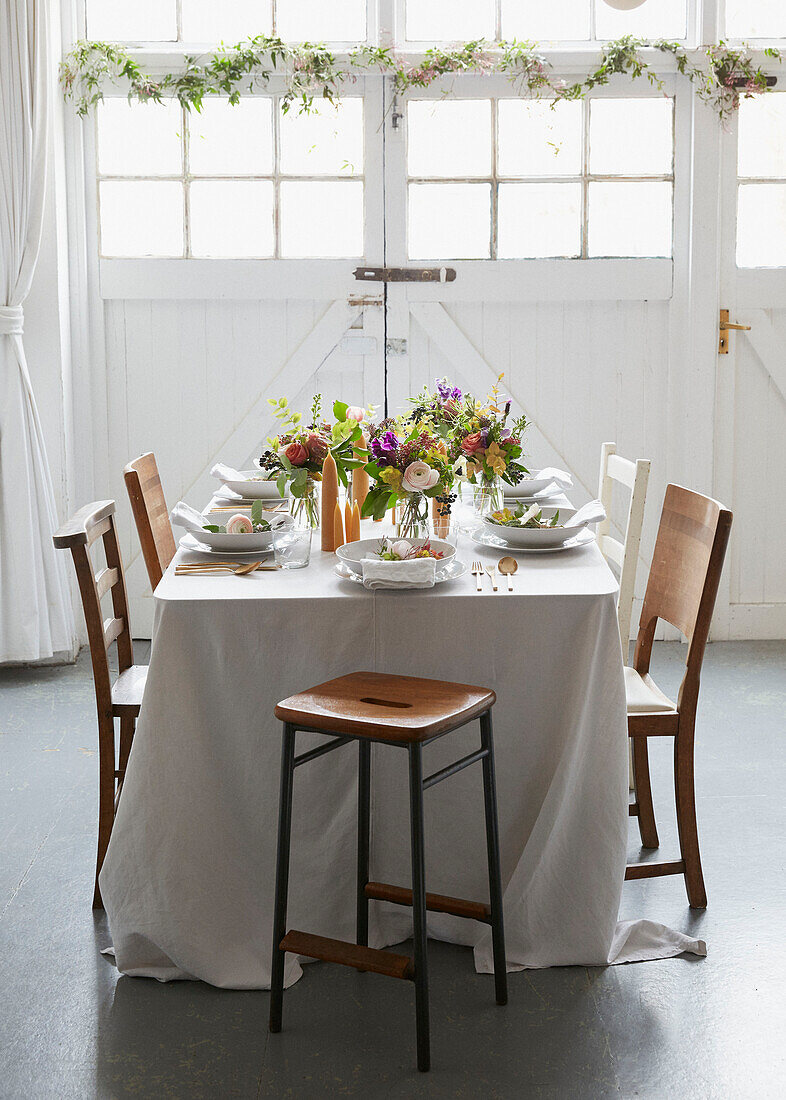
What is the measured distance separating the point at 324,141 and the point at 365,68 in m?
0.33

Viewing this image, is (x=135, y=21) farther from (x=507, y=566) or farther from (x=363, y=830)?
(x=363, y=830)

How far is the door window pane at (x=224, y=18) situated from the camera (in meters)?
4.60

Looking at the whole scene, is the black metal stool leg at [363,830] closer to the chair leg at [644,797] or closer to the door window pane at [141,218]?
the chair leg at [644,797]

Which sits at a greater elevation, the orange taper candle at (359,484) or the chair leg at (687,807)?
the orange taper candle at (359,484)

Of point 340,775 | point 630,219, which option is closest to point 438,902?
point 340,775

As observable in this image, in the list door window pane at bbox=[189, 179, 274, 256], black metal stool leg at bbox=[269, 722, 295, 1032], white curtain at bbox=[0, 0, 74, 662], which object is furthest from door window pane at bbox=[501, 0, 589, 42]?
black metal stool leg at bbox=[269, 722, 295, 1032]

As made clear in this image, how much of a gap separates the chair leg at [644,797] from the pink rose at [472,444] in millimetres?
876

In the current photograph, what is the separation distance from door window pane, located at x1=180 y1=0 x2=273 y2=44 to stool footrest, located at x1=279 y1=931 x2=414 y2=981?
376 cm

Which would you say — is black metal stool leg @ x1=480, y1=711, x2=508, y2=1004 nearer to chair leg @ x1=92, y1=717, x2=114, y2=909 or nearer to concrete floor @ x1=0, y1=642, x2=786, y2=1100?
concrete floor @ x1=0, y1=642, x2=786, y2=1100

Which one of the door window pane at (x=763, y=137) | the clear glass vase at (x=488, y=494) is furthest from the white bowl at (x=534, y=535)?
the door window pane at (x=763, y=137)

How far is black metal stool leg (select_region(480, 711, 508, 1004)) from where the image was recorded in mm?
2203

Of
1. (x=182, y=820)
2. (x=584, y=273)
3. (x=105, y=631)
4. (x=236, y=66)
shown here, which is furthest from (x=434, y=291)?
(x=182, y=820)

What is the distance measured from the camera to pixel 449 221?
4.72 meters

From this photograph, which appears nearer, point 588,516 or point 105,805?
point 105,805
